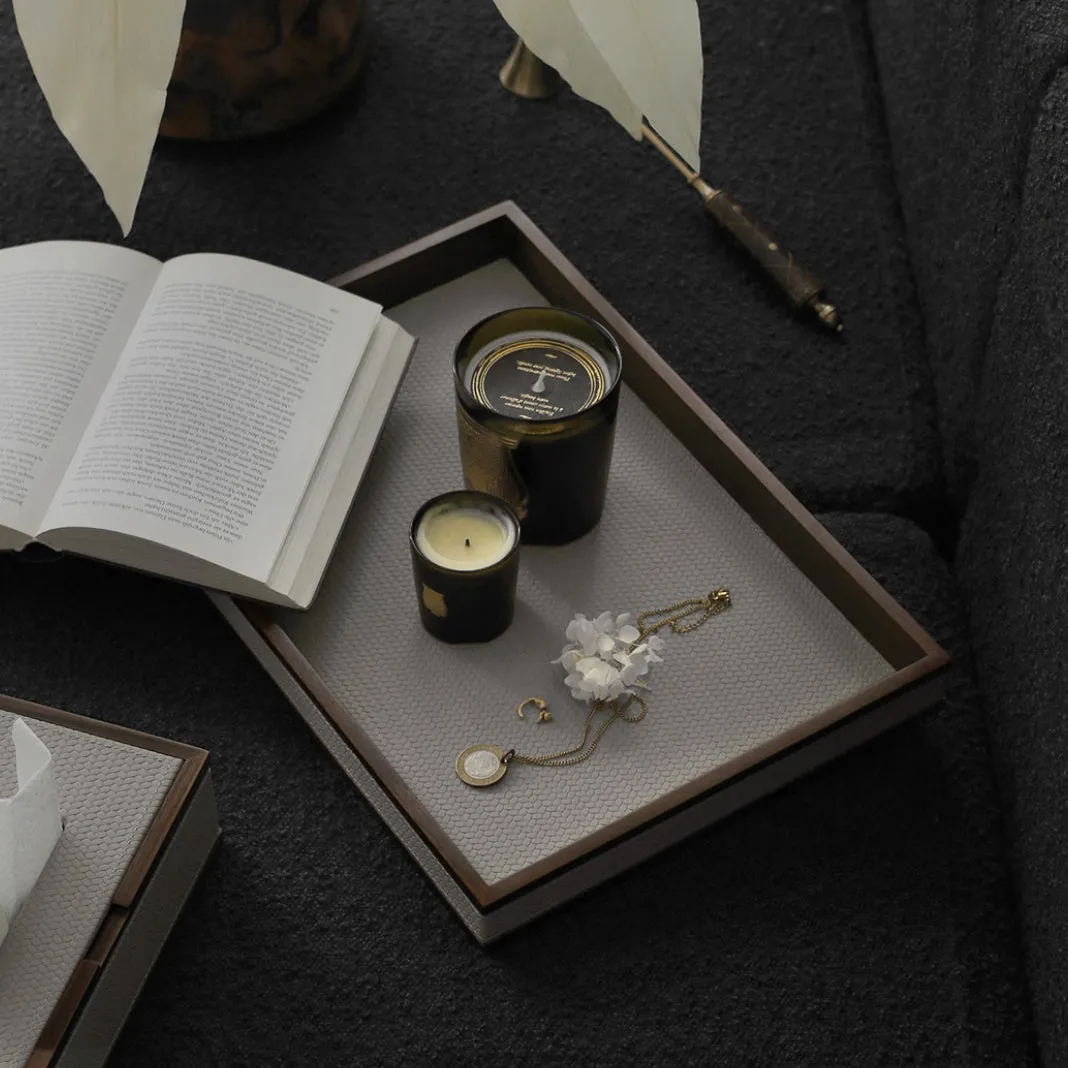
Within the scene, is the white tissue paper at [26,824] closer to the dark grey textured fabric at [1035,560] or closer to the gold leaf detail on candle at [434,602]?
the gold leaf detail on candle at [434,602]

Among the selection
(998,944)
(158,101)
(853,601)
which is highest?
(158,101)

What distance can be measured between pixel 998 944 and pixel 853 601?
19 cm

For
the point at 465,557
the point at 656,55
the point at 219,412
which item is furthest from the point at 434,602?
the point at 656,55

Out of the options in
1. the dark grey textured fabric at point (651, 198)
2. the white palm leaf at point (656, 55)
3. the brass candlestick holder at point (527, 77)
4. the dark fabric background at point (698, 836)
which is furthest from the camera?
the brass candlestick holder at point (527, 77)

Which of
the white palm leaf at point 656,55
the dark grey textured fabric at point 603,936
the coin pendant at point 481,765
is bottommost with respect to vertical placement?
the dark grey textured fabric at point 603,936

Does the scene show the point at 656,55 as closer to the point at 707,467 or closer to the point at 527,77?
the point at 707,467

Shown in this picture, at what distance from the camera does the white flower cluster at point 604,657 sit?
0.75 meters

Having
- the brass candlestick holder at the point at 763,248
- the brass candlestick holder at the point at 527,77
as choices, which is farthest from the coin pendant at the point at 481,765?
the brass candlestick holder at the point at 527,77

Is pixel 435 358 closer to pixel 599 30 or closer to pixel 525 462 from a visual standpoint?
pixel 525 462

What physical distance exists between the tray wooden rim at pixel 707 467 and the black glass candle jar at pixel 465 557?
0.08 meters

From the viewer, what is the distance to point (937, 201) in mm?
945

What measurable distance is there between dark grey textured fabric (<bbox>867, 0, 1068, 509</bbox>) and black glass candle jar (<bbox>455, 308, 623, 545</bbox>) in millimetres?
243

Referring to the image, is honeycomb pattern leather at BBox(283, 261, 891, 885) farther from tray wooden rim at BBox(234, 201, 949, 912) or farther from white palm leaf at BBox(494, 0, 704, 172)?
white palm leaf at BBox(494, 0, 704, 172)

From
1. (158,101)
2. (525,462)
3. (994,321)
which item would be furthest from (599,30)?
(994,321)
